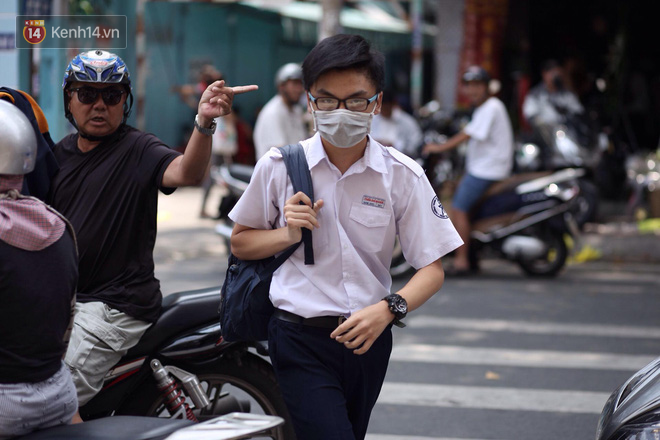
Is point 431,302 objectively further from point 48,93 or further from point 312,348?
point 312,348

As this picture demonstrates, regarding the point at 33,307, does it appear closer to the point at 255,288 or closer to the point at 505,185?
Result: the point at 255,288

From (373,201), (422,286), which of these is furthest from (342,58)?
(422,286)

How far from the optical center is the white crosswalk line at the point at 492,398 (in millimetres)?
5172

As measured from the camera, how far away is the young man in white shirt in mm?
2682

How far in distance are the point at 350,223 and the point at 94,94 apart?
1.14 metres

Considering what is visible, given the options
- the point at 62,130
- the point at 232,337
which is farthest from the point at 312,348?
the point at 62,130

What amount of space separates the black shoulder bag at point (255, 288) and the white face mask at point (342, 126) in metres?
0.12

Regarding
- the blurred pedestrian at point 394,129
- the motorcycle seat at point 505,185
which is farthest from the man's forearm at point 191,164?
the blurred pedestrian at point 394,129

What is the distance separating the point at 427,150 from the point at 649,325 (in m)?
2.82

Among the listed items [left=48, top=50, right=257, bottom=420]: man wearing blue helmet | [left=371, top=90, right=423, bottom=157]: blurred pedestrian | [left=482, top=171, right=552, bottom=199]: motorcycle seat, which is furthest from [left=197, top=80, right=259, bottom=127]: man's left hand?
[left=371, top=90, right=423, bottom=157]: blurred pedestrian

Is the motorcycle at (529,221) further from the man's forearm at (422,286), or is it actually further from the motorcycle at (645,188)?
the man's forearm at (422,286)

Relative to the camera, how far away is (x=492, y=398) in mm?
5352

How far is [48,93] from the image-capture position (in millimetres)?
6777

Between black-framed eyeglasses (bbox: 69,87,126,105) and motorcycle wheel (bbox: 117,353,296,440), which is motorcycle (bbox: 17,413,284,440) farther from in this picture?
black-framed eyeglasses (bbox: 69,87,126,105)
